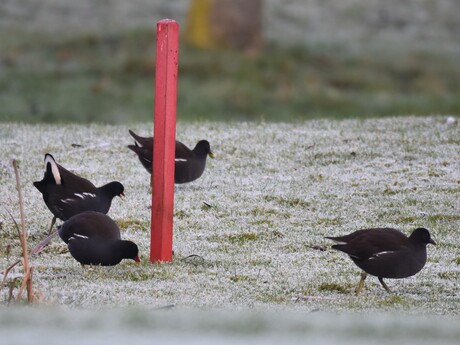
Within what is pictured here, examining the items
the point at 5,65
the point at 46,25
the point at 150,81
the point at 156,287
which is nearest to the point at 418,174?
the point at 156,287

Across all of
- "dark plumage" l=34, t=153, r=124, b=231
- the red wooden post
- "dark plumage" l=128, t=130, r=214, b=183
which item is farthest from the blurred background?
the red wooden post

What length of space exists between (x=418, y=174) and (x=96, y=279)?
519 cm

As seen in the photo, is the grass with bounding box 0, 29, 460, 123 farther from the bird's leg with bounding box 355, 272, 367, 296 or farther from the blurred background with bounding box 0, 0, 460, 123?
the bird's leg with bounding box 355, 272, 367, 296

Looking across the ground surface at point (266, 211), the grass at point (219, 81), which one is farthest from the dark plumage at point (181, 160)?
the grass at point (219, 81)

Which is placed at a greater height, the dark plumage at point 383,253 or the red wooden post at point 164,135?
the red wooden post at point 164,135

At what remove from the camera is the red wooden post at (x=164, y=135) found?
7.26 metres

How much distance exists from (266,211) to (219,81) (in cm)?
1174

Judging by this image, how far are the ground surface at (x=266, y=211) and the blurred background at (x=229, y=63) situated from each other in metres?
5.26

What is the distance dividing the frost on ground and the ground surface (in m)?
0.01

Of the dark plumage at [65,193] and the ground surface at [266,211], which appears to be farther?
the dark plumage at [65,193]

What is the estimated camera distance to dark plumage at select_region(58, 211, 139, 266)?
6.93 meters

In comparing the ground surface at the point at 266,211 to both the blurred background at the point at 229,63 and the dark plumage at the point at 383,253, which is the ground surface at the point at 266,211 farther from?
the blurred background at the point at 229,63

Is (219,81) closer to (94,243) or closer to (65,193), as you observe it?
(65,193)

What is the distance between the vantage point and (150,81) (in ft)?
70.2
